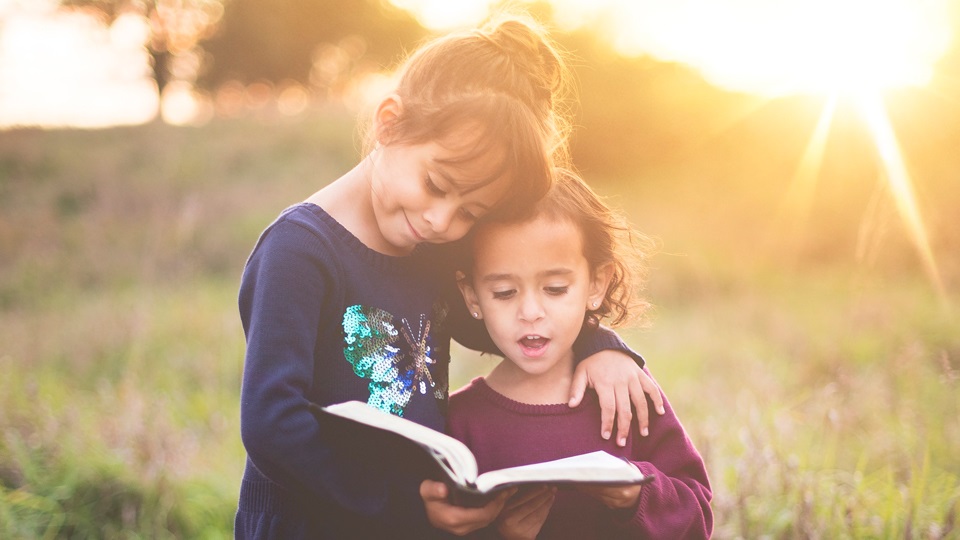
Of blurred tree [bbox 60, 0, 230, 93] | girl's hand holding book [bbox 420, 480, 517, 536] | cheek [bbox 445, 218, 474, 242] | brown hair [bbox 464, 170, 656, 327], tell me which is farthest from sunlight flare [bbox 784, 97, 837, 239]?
blurred tree [bbox 60, 0, 230, 93]

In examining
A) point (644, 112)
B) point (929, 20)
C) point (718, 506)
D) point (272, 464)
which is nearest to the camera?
point (272, 464)

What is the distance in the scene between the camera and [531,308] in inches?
80.4

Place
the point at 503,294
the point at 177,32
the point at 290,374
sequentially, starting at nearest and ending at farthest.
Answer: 1. the point at 290,374
2. the point at 503,294
3. the point at 177,32

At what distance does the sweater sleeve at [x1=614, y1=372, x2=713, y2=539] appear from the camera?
193cm

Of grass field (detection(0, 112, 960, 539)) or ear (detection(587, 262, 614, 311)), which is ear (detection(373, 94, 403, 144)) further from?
grass field (detection(0, 112, 960, 539))

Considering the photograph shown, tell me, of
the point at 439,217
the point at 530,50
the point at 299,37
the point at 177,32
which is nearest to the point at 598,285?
the point at 439,217

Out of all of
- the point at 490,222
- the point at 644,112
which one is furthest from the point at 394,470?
the point at 644,112

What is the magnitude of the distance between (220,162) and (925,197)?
10.7 meters

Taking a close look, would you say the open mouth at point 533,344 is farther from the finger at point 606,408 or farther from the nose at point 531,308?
the finger at point 606,408

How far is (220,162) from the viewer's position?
44.9ft

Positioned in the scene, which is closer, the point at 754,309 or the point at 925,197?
the point at 754,309

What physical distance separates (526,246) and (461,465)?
70 centimetres

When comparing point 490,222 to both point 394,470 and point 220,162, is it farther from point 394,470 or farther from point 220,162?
point 220,162

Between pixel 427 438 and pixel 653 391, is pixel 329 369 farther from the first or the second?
pixel 653 391
